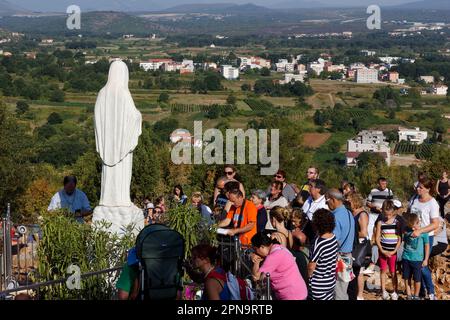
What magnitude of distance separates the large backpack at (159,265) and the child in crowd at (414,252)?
3.08 meters

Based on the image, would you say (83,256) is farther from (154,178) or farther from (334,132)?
(334,132)

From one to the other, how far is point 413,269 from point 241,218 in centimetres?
173

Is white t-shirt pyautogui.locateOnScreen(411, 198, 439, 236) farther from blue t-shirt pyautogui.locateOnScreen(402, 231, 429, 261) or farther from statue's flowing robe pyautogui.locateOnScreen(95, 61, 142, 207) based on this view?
statue's flowing robe pyautogui.locateOnScreen(95, 61, 142, 207)

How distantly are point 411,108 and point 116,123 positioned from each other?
10122 centimetres

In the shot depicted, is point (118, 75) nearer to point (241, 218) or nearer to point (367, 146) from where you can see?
point (241, 218)

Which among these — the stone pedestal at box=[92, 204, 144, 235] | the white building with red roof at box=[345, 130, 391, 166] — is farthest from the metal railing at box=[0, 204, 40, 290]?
the white building with red roof at box=[345, 130, 391, 166]

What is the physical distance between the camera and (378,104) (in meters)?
106

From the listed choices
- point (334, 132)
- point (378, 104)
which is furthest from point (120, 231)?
point (378, 104)

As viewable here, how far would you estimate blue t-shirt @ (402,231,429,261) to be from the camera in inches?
305

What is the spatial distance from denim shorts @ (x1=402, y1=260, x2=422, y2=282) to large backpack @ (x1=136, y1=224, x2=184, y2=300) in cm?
318

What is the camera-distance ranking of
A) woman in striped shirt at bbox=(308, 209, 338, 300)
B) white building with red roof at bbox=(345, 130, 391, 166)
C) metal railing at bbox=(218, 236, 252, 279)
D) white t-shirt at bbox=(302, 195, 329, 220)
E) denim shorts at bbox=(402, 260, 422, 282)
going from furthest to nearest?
white building with red roof at bbox=(345, 130, 391, 166) < white t-shirt at bbox=(302, 195, 329, 220) < denim shorts at bbox=(402, 260, 422, 282) < metal railing at bbox=(218, 236, 252, 279) < woman in striped shirt at bbox=(308, 209, 338, 300)

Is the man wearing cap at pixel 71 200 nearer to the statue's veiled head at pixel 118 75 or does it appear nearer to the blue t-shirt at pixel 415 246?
the statue's veiled head at pixel 118 75

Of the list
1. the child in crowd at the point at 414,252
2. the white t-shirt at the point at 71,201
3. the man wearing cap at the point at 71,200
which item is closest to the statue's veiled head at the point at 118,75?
the man wearing cap at the point at 71,200

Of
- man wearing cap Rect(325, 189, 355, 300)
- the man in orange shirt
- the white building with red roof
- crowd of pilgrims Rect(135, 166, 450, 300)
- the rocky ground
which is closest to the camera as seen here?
crowd of pilgrims Rect(135, 166, 450, 300)
